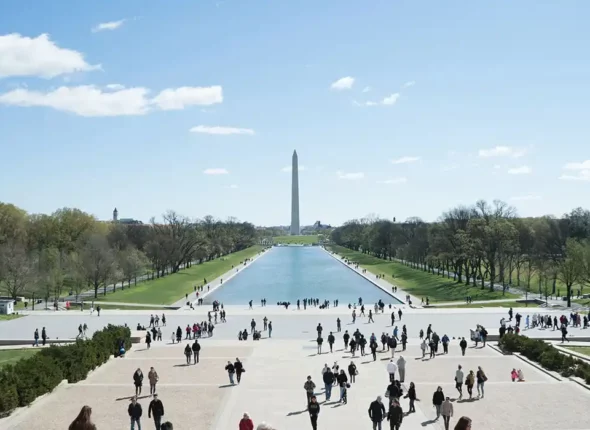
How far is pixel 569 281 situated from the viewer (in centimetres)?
5291

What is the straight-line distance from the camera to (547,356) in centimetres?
2573

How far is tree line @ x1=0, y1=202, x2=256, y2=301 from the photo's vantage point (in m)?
58.0

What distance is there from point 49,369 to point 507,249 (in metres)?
54.6

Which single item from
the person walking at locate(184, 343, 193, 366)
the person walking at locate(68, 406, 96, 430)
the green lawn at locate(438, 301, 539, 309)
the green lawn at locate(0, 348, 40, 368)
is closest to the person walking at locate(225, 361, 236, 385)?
the person walking at locate(184, 343, 193, 366)

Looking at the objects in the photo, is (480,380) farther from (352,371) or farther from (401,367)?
(352,371)

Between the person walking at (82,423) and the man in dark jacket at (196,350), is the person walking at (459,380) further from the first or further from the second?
the person walking at (82,423)

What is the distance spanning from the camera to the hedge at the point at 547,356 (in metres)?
23.5

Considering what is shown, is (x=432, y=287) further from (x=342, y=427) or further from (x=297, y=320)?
(x=342, y=427)

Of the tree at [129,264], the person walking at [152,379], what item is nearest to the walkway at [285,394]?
the person walking at [152,379]

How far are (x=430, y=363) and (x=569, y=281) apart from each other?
31.7 metres

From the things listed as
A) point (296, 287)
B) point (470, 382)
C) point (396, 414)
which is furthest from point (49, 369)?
point (296, 287)

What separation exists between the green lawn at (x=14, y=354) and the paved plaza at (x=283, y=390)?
489 cm

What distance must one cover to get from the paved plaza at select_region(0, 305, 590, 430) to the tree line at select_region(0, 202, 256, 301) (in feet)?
72.5

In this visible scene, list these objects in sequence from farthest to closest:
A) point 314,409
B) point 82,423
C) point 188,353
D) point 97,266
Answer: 1. point 97,266
2. point 188,353
3. point 314,409
4. point 82,423
